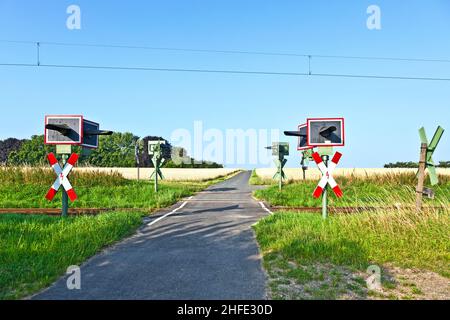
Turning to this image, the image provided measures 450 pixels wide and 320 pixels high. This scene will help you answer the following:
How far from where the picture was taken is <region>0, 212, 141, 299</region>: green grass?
4.16 metres

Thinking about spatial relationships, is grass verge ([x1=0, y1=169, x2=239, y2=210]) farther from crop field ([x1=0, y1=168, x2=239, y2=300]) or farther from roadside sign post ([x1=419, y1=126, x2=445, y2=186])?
roadside sign post ([x1=419, y1=126, x2=445, y2=186])

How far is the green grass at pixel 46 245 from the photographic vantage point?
4163 mm

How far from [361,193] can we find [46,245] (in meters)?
17.2

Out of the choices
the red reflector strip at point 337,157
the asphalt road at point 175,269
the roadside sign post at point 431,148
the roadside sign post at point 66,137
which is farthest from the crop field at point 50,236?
the roadside sign post at point 431,148

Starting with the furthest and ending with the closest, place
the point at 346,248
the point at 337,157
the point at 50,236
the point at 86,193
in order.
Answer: the point at 86,193, the point at 337,157, the point at 50,236, the point at 346,248

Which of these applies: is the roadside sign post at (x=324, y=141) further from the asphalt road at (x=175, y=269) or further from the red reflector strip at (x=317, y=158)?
the asphalt road at (x=175, y=269)

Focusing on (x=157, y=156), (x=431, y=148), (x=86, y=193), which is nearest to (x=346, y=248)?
(x=431, y=148)

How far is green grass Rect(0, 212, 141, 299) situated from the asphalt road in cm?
28

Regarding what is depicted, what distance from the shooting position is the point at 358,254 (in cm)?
551

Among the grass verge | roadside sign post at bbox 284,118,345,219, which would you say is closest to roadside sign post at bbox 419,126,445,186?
roadside sign post at bbox 284,118,345,219

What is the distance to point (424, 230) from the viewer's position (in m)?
6.71

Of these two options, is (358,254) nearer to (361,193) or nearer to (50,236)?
(50,236)
